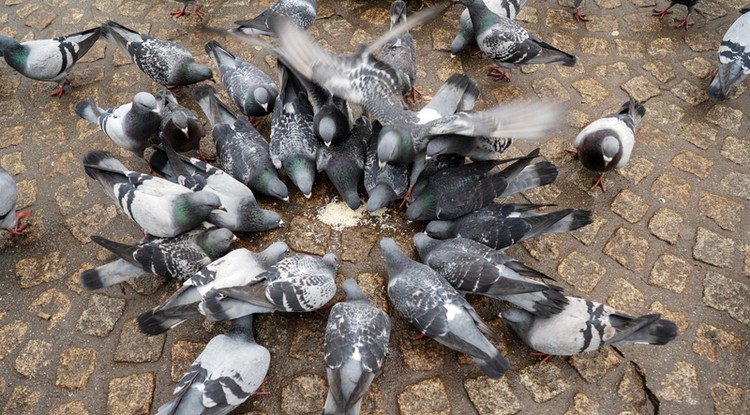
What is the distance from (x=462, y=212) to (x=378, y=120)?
1.13 meters

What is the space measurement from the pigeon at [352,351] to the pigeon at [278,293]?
199 mm

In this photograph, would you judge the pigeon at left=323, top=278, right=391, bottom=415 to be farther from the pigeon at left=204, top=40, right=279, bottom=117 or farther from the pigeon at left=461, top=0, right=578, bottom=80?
the pigeon at left=461, top=0, right=578, bottom=80

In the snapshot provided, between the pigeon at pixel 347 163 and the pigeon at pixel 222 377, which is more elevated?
the pigeon at pixel 347 163

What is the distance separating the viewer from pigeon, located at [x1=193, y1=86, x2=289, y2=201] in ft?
16.0

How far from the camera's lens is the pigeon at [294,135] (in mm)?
4887

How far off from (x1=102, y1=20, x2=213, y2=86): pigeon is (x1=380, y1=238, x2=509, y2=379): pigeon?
3.15 metres

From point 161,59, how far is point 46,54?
50.2 inches

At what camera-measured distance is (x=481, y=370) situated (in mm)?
4062

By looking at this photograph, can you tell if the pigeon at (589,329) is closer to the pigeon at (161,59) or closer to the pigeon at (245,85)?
the pigeon at (245,85)

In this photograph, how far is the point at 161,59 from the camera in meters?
5.59

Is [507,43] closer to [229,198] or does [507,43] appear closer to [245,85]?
[245,85]

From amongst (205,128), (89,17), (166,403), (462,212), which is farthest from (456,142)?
(89,17)

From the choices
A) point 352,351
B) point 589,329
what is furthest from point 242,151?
point 589,329

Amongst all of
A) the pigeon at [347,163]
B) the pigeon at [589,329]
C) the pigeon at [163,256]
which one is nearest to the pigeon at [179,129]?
the pigeon at [163,256]
